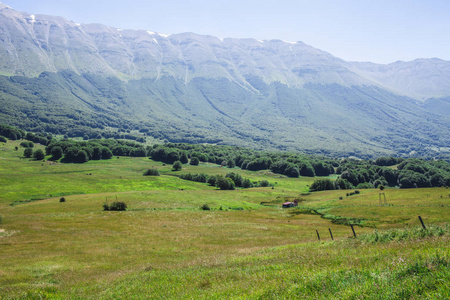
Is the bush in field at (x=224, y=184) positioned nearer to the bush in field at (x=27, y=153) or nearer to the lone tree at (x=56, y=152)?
the lone tree at (x=56, y=152)

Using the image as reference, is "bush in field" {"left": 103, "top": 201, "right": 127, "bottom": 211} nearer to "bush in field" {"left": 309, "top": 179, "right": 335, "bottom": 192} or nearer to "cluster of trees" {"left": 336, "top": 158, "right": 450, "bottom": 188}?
"bush in field" {"left": 309, "top": 179, "right": 335, "bottom": 192}

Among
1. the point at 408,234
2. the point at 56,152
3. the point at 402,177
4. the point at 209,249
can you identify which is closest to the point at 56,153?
the point at 56,152

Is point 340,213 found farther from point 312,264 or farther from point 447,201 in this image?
point 312,264

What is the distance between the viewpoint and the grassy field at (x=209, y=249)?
1079 centimetres

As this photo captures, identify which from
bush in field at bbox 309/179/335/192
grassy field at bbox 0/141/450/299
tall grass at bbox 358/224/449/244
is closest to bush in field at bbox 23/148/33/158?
grassy field at bbox 0/141/450/299

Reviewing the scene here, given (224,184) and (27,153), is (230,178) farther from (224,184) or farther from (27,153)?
(27,153)

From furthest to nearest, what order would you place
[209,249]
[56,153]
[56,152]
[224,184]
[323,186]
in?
[56,153], [56,152], [323,186], [224,184], [209,249]

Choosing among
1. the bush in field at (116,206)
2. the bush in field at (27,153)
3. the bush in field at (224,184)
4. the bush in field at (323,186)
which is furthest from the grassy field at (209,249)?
the bush in field at (27,153)

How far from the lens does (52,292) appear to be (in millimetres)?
17875

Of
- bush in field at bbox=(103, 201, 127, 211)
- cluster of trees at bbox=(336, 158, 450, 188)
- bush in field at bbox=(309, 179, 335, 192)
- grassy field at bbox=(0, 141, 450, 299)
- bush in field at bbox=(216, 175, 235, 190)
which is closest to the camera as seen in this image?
grassy field at bbox=(0, 141, 450, 299)

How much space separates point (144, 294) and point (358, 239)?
16166mm

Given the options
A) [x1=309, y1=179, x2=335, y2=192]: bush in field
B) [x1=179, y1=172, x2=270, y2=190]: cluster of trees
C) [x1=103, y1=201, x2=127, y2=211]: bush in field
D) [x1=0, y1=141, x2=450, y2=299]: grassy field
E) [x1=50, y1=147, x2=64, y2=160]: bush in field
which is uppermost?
[x1=0, y1=141, x2=450, y2=299]: grassy field

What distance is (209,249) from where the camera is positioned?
3697cm

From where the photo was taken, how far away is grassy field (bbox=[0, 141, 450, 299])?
1079 cm
